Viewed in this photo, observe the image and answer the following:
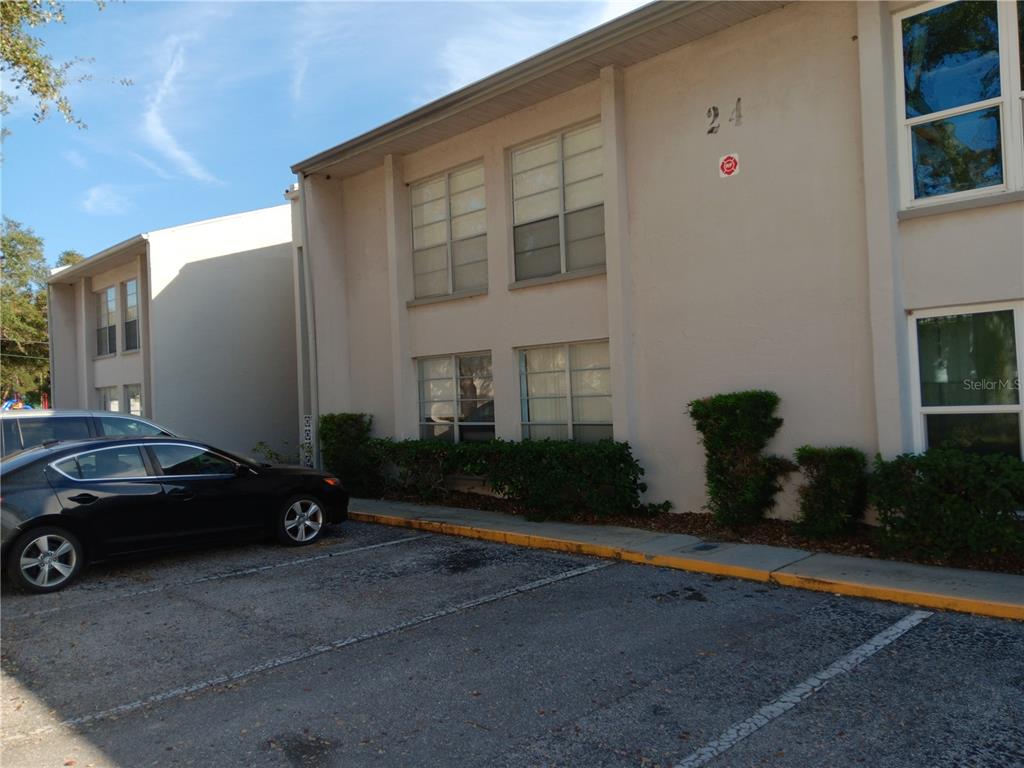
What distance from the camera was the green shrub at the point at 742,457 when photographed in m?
8.19

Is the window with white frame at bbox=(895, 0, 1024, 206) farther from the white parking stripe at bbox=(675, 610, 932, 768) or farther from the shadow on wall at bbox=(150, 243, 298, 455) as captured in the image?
the shadow on wall at bbox=(150, 243, 298, 455)

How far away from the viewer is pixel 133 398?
20.2m

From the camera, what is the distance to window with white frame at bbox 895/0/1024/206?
22.9 feet

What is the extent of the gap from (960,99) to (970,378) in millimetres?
2716

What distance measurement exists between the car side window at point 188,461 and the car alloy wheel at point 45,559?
1150 millimetres

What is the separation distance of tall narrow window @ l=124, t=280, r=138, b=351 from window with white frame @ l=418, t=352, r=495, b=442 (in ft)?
35.4

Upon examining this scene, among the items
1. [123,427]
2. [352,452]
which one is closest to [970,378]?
[352,452]

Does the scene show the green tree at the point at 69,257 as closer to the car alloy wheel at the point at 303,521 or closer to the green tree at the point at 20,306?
the green tree at the point at 20,306

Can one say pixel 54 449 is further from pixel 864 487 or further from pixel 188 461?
pixel 864 487

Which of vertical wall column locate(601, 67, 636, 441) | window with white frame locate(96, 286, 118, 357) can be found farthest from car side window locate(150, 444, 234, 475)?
window with white frame locate(96, 286, 118, 357)

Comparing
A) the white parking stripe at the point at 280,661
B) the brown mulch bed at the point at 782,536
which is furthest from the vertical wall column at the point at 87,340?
the white parking stripe at the point at 280,661

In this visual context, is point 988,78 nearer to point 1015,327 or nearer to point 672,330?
point 1015,327

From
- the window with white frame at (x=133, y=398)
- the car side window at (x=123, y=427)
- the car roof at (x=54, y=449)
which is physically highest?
the window with white frame at (x=133, y=398)

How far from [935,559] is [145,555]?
7.66 m
